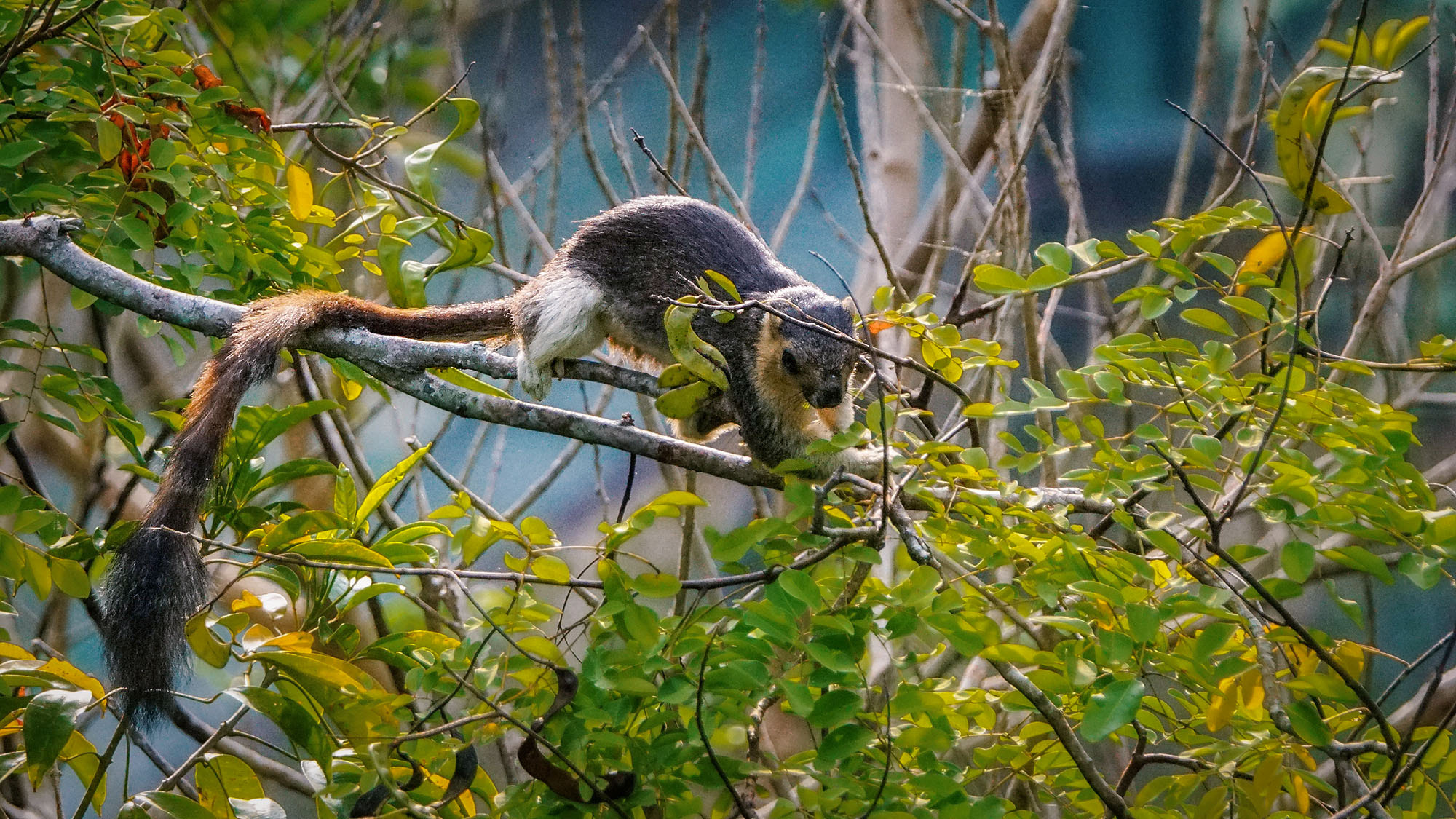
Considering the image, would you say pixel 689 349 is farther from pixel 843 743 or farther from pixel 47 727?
pixel 47 727

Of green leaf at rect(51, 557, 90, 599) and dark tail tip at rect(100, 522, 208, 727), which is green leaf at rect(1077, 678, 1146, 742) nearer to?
dark tail tip at rect(100, 522, 208, 727)

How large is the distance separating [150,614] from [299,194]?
0.89 m

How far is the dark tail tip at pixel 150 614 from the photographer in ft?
4.48

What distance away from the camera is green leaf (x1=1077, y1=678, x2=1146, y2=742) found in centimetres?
104

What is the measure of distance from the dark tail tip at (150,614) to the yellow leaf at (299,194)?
2.37 feet

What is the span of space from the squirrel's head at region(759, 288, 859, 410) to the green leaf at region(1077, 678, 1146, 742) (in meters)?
1.04

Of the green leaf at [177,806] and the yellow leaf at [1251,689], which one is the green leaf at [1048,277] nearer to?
the yellow leaf at [1251,689]

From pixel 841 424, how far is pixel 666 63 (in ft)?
6.27

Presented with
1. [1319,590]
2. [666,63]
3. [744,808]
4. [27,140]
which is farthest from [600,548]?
[1319,590]

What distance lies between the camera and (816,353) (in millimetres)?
2105

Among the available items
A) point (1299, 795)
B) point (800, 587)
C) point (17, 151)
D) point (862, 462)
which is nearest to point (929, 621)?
point (800, 587)

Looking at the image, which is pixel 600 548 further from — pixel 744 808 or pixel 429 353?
pixel 429 353

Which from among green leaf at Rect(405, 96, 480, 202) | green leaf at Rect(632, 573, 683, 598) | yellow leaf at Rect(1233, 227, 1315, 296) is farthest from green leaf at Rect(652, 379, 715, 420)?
yellow leaf at Rect(1233, 227, 1315, 296)

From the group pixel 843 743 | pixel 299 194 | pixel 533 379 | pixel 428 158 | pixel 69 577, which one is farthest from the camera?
pixel 533 379
